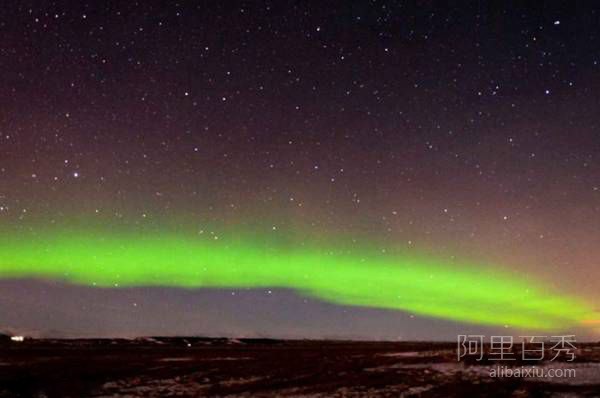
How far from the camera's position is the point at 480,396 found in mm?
18562

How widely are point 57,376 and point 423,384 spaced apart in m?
15.3

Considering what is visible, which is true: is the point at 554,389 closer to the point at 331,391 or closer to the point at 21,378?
the point at 331,391

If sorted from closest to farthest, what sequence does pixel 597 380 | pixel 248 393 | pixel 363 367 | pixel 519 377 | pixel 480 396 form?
pixel 480 396 < pixel 248 393 < pixel 597 380 < pixel 519 377 < pixel 363 367

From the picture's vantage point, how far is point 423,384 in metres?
22.1

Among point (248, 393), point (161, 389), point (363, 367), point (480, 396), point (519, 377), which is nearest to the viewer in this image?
point (480, 396)

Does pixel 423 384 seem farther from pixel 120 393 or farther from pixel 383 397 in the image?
pixel 120 393

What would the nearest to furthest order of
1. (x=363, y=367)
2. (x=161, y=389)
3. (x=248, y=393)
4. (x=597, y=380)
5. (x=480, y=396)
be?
1. (x=480, y=396)
2. (x=248, y=393)
3. (x=161, y=389)
4. (x=597, y=380)
5. (x=363, y=367)

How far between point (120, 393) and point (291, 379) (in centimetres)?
709

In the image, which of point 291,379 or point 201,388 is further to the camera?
point 291,379

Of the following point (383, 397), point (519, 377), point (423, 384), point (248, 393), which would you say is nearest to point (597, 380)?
point (519, 377)

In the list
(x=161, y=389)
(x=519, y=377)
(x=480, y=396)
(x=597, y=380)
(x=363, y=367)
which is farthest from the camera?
(x=363, y=367)

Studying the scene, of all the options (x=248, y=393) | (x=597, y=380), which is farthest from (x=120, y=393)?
(x=597, y=380)

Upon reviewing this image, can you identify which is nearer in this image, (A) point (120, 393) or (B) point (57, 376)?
(A) point (120, 393)

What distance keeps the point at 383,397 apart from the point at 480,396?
9.56ft
